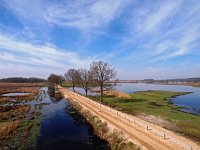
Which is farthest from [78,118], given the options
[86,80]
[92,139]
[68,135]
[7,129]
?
[86,80]

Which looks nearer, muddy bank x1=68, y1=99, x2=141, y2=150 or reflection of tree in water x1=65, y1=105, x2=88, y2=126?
muddy bank x1=68, y1=99, x2=141, y2=150

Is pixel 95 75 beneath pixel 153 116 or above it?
above

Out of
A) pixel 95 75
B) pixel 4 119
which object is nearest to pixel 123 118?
pixel 4 119


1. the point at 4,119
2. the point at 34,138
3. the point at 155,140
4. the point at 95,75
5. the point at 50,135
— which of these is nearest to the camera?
the point at 155,140

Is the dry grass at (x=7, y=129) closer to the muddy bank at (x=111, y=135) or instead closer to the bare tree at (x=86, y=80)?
the muddy bank at (x=111, y=135)

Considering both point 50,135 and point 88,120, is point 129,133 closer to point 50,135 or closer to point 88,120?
point 50,135

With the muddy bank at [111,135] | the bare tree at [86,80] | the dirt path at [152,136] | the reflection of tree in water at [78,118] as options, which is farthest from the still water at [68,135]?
the bare tree at [86,80]

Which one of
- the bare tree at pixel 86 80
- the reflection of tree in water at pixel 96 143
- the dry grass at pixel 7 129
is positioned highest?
the bare tree at pixel 86 80

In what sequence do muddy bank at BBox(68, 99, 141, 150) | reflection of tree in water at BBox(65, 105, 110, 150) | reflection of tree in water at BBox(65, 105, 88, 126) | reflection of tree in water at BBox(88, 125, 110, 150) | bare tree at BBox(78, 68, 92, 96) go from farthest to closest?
bare tree at BBox(78, 68, 92, 96), reflection of tree in water at BBox(65, 105, 88, 126), reflection of tree in water at BBox(65, 105, 110, 150), reflection of tree in water at BBox(88, 125, 110, 150), muddy bank at BBox(68, 99, 141, 150)

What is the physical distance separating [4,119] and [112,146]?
83.0 feet

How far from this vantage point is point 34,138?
3231cm

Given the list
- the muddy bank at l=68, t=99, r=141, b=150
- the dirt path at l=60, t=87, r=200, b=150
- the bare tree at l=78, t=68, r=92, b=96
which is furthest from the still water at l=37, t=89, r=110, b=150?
the bare tree at l=78, t=68, r=92, b=96

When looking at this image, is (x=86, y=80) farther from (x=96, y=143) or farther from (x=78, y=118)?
(x=96, y=143)

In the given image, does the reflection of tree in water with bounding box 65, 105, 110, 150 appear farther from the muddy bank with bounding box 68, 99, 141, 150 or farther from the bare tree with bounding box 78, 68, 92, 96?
the bare tree with bounding box 78, 68, 92, 96
